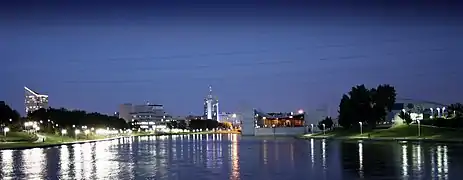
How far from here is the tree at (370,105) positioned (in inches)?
5561

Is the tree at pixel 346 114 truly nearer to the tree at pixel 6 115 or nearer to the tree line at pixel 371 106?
the tree line at pixel 371 106

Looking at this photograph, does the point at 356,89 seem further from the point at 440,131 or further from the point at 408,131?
the point at 440,131

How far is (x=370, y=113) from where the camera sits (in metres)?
143

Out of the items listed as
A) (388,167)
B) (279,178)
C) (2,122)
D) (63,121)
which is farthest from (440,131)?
(63,121)

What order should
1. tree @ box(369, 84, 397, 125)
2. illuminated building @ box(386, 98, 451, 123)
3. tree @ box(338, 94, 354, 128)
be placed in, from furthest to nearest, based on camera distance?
illuminated building @ box(386, 98, 451, 123) → tree @ box(338, 94, 354, 128) → tree @ box(369, 84, 397, 125)

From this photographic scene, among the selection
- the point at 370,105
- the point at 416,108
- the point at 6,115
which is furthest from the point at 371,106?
the point at 6,115

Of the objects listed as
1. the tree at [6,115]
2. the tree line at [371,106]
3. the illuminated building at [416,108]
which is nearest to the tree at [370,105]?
the tree line at [371,106]

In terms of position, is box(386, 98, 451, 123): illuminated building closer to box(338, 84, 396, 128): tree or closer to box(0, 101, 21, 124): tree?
box(338, 84, 396, 128): tree

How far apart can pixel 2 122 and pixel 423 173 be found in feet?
396

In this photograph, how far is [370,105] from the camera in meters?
144

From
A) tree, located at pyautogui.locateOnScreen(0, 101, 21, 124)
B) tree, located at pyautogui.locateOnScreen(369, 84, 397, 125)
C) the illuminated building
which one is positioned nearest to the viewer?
tree, located at pyautogui.locateOnScreen(0, 101, 21, 124)

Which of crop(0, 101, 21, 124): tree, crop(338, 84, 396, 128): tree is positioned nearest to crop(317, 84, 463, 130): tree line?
crop(338, 84, 396, 128): tree

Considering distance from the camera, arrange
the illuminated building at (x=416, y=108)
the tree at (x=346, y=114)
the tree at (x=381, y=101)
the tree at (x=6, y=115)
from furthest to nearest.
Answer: the illuminated building at (x=416, y=108), the tree at (x=346, y=114), the tree at (x=381, y=101), the tree at (x=6, y=115)

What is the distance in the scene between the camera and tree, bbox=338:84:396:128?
141 m
